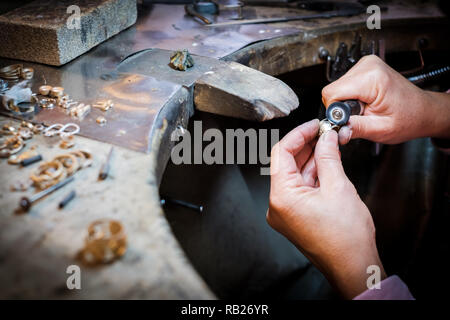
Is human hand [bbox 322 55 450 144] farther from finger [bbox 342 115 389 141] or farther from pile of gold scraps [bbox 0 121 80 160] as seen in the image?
pile of gold scraps [bbox 0 121 80 160]

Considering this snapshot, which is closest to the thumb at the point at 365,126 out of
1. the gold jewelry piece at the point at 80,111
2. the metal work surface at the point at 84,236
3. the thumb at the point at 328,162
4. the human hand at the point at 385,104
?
the human hand at the point at 385,104

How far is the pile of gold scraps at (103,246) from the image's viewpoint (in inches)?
28.9

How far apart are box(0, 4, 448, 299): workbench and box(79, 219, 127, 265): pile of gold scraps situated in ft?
0.05

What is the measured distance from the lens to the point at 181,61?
4.80 ft

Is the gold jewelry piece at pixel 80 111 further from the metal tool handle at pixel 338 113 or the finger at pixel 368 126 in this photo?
the finger at pixel 368 126

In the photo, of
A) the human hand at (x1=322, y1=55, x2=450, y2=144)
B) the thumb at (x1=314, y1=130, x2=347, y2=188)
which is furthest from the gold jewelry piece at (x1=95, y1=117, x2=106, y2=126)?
the human hand at (x1=322, y1=55, x2=450, y2=144)

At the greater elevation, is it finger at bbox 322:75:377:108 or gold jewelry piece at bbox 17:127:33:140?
finger at bbox 322:75:377:108

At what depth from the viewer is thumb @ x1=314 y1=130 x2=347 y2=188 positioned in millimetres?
1145

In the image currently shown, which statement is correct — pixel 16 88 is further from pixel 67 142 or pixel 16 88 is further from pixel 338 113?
pixel 338 113

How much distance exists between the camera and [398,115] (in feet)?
4.90

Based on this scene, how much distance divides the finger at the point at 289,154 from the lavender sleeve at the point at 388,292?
397mm
